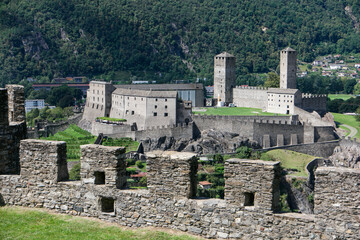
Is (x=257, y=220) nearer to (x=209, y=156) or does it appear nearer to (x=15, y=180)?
(x=15, y=180)

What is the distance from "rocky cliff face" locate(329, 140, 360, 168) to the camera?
5488 centimetres

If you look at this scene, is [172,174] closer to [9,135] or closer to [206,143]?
[9,135]

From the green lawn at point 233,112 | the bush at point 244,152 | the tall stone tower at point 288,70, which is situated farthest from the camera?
the tall stone tower at point 288,70

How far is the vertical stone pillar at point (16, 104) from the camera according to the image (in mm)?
12727

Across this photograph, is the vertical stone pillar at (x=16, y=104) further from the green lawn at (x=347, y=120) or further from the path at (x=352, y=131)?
the green lawn at (x=347, y=120)

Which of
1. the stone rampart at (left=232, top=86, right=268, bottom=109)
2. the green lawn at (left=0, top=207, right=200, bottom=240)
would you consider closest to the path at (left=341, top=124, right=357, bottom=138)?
the stone rampart at (left=232, top=86, right=268, bottom=109)

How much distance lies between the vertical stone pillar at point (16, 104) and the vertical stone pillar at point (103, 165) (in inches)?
109

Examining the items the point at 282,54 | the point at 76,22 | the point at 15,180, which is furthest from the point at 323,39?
the point at 15,180

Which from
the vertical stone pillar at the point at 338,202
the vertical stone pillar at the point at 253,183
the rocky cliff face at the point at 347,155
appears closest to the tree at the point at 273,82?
the rocky cliff face at the point at 347,155

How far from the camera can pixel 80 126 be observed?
6950 cm

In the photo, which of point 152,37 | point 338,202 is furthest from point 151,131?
point 152,37

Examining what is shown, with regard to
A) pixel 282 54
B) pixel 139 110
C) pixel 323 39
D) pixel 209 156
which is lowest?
pixel 209 156

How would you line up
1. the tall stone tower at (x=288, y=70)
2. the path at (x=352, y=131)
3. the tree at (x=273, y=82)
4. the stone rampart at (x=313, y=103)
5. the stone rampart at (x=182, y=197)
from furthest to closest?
the tree at (x=273, y=82), the tall stone tower at (x=288, y=70), the stone rampart at (x=313, y=103), the path at (x=352, y=131), the stone rampart at (x=182, y=197)

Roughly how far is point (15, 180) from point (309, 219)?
235 inches
